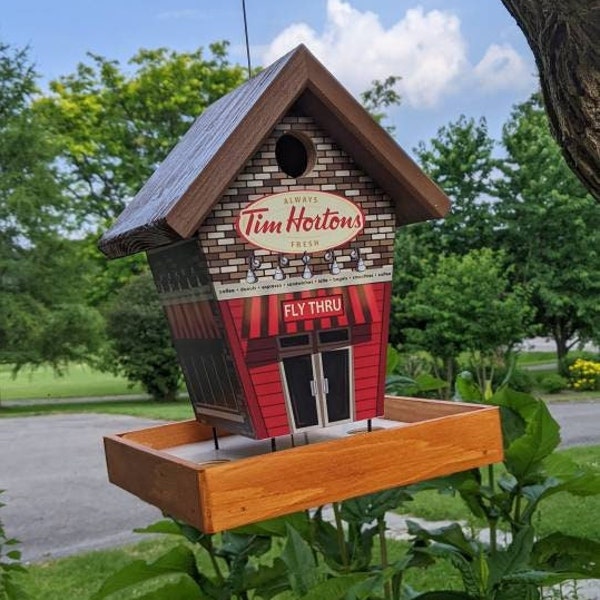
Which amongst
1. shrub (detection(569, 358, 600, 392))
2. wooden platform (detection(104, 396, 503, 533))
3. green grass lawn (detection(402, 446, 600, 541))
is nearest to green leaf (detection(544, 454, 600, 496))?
wooden platform (detection(104, 396, 503, 533))

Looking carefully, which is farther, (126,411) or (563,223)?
(563,223)

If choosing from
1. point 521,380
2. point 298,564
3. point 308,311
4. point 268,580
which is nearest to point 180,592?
point 268,580

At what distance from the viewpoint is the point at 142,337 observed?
61.4 feet

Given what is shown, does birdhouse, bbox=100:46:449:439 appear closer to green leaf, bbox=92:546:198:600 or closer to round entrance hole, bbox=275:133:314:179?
round entrance hole, bbox=275:133:314:179

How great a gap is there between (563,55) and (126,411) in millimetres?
14567

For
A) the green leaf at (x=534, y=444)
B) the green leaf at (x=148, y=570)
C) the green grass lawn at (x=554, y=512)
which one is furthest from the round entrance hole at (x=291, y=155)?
the green grass lawn at (x=554, y=512)

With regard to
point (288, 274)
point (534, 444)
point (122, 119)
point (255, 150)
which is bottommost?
point (534, 444)

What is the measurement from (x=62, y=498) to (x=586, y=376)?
12.8m

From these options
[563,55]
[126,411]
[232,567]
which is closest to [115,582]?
[232,567]

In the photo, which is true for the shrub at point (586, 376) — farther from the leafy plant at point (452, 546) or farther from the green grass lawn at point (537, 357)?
the leafy plant at point (452, 546)

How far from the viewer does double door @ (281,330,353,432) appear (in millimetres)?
1622

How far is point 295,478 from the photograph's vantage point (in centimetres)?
142

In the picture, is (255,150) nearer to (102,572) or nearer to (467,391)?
(467,391)

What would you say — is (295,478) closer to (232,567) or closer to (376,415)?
(376,415)
